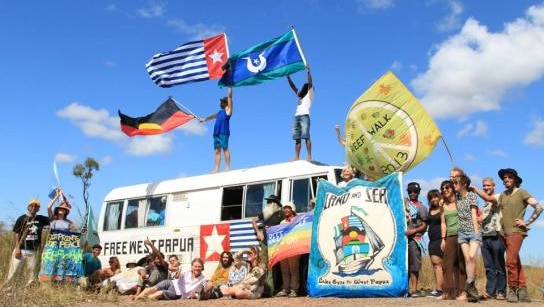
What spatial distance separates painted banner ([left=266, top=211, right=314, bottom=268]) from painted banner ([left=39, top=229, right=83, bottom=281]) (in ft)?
11.8

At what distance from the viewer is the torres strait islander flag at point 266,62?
13.7 m

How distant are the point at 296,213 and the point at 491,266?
140 inches

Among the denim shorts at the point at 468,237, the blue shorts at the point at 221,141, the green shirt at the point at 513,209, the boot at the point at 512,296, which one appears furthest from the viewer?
the blue shorts at the point at 221,141

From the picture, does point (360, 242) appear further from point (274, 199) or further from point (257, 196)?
point (257, 196)

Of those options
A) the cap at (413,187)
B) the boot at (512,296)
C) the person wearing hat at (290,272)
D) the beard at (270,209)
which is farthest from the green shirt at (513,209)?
the beard at (270,209)

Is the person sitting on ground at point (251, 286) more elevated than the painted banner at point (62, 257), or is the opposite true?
the painted banner at point (62, 257)

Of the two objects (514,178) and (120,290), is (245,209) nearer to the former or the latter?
(120,290)

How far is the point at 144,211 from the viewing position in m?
14.1

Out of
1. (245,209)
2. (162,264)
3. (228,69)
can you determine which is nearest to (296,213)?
(245,209)

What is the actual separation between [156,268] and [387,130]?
17.2ft

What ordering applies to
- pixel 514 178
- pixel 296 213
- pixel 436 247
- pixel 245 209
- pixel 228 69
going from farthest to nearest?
1. pixel 228 69
2. pixel 245 209
3. pixel 296 213
4. pixel 436 247
5. pixel 514 178

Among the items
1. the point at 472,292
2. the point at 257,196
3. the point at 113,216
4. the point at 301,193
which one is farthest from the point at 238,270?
the point at 113,216

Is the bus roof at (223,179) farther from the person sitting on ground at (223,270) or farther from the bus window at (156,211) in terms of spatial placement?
the person sitting on ground at (223,270)

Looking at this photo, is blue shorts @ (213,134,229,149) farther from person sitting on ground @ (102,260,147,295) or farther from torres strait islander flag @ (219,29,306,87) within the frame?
person sitting on ground @ (102,260,147,295)
